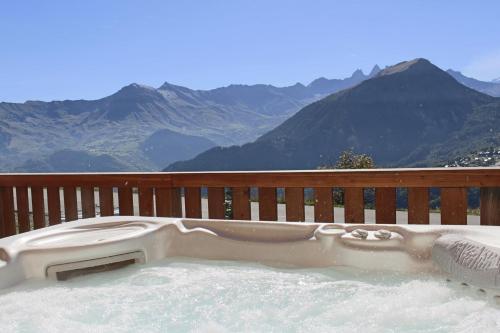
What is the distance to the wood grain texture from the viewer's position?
9.93ft

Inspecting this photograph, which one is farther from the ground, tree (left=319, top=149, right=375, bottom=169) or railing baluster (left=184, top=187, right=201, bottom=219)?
railing baluster (left=184, top=187, right=201, bottom=219)

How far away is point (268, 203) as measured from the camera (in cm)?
270

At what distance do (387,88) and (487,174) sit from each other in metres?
112

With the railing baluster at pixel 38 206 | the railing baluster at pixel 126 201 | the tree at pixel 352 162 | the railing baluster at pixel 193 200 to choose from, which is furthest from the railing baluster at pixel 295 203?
the tree at pixel 352 162

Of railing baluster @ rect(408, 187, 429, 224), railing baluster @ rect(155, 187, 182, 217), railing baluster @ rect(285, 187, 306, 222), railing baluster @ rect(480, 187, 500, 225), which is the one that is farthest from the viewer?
railing baluster @ rect(155, 187, 182, 217)

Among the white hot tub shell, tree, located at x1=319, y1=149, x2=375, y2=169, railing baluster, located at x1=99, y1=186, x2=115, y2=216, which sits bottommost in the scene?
tree, located at x1=319, y1=149, x2=375, y2=169

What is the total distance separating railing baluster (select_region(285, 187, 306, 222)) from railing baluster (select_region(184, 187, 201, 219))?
0.55 m

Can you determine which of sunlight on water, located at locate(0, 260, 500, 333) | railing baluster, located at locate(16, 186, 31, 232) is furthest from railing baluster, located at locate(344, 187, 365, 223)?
railing baluster, located at locate(16, 186, 31, 232)

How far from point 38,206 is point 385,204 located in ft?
7.33

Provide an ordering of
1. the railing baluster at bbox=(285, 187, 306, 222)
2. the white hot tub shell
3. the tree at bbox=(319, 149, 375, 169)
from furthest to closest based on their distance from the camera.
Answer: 1. the tree at bbox=(319, 149, 375, 169)
2. the railing baluster at bbox=(285, 187, 306, 222)
3. the white hot tub shell

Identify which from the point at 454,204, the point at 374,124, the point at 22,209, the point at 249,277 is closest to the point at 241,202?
the point at 249,277

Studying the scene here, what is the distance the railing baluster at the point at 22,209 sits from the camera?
3146 millimetres

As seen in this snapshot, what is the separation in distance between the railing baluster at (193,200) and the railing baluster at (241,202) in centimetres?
22

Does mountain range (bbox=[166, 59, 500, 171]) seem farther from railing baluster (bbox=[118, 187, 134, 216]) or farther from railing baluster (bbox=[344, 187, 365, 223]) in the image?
railing baluster (bbox=[344, 187, 365, 223])
